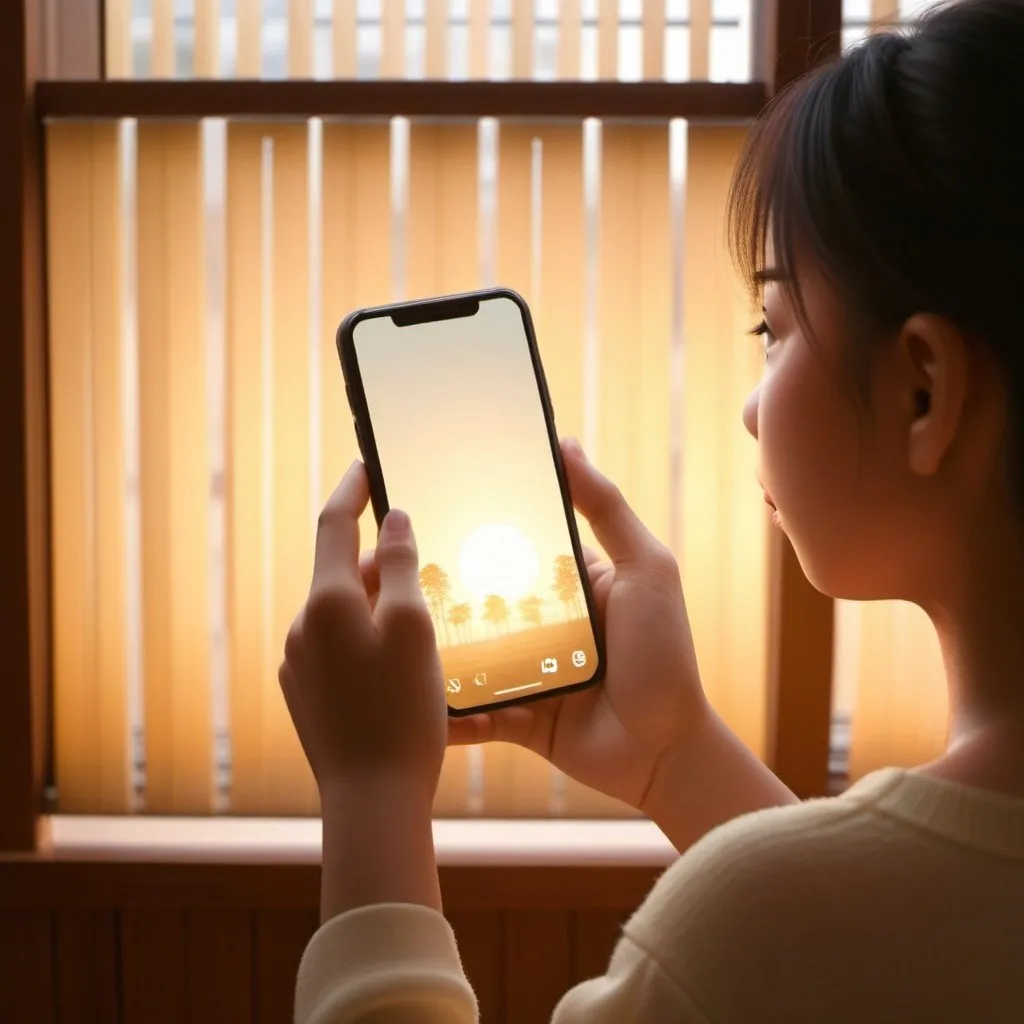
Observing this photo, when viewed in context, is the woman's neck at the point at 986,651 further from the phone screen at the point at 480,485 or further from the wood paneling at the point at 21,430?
the wood paneling at the point at 21,430

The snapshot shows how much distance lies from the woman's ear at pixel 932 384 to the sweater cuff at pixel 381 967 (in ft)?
0.96

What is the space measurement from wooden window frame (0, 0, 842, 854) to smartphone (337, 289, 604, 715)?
1.46 feet

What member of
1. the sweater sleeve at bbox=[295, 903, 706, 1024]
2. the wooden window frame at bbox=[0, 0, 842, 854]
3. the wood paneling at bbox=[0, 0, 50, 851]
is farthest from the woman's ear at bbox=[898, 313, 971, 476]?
the wood paneling at bbox=[0, 0, 50, 851]

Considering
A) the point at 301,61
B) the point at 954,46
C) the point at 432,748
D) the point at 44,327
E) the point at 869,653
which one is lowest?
the point at 869,653

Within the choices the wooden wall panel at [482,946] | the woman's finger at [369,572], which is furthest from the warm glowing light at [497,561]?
the wooden wall panel at [482,946]

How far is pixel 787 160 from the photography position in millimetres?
508

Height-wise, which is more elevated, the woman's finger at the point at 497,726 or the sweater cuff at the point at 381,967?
the sweater cuff at the point at 381,967

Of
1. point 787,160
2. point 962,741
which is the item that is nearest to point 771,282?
point 787,160

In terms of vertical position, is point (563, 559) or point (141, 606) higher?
point (563, 559)

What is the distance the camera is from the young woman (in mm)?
385

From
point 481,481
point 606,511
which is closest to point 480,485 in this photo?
point 481,481

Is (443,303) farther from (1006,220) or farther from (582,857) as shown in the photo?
(582,857)

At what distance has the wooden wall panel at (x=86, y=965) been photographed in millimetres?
1212

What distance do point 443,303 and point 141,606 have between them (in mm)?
613
